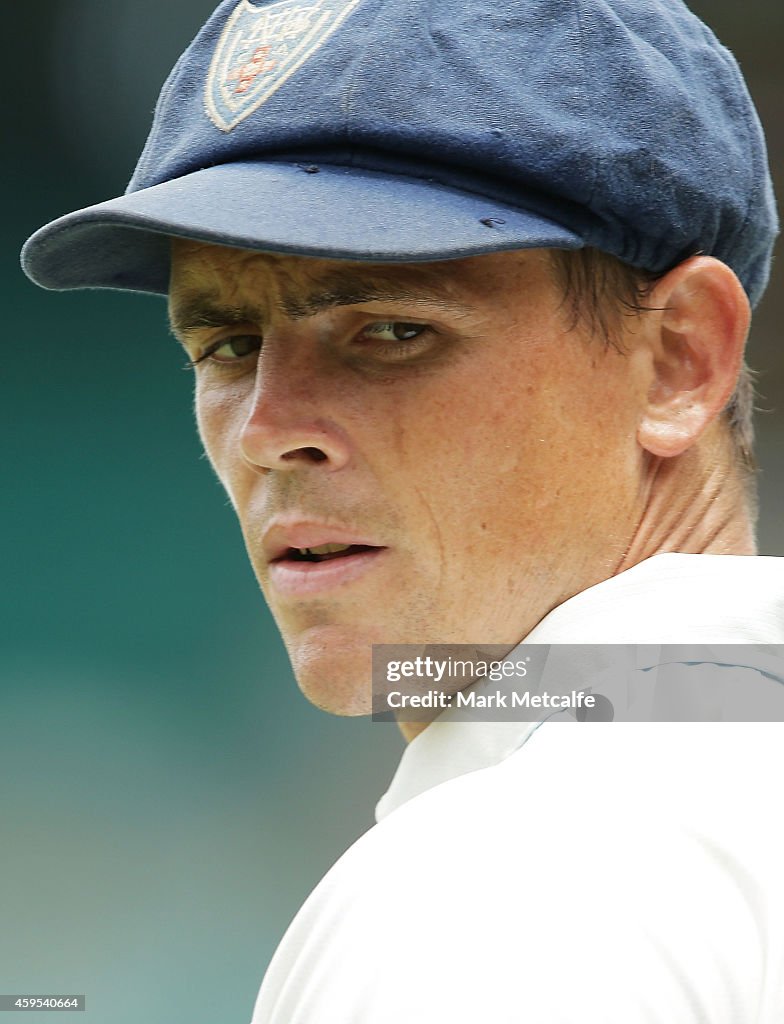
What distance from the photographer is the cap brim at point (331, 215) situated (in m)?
0.58

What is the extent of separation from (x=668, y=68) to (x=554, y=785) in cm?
37

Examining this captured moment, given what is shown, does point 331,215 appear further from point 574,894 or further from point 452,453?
point 574,894

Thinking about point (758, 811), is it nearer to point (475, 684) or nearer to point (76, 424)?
point (475, 684)

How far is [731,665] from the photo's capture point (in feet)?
1.69

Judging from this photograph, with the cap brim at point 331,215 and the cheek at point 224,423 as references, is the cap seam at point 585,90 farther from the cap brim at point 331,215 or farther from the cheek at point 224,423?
the cheek at point 224,423

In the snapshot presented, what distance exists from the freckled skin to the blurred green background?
1.80 metres

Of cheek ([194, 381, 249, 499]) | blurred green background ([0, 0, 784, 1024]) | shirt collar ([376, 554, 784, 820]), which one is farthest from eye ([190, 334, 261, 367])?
blurred green background ([0, 0, 784, 1024])

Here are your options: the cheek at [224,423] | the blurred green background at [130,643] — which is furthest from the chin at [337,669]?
the blurred green background at [130,643]

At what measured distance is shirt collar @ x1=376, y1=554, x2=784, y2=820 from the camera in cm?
54

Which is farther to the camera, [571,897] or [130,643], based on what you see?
[130,643]

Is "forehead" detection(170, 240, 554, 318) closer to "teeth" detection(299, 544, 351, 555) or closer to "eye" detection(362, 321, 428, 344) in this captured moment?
"eye" detection(362, 321, 428, 344)

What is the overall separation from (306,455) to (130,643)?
6.92 ft

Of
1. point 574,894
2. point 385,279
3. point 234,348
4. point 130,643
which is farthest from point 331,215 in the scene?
point 130,643

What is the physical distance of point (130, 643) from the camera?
2.70 meters
